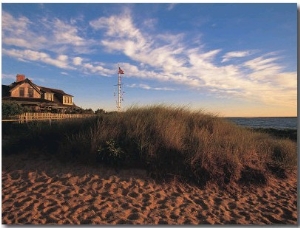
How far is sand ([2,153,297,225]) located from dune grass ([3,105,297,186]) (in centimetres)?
34

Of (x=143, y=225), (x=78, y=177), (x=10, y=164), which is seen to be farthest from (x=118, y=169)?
(x=10, y=164)

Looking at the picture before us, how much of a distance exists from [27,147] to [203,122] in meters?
5.04

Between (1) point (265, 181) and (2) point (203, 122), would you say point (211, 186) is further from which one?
(2) point (203, 122)

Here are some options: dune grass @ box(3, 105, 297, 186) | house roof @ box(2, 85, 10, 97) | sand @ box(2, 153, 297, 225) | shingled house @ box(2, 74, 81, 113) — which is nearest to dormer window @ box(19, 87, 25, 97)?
shingled house @ box(2, 74, 81, 113)

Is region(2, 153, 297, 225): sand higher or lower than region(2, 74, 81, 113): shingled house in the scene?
lower

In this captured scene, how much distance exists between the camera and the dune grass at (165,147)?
6.46 metres

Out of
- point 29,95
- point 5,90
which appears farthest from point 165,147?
point 5,90

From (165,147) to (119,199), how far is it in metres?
2.01

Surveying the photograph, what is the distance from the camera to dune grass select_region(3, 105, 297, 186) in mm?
6461

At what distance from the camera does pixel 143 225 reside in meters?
4.50

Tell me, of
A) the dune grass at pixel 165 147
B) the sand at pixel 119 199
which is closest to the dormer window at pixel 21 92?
the dune grass at pixel 165 147

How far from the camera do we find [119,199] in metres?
5.20

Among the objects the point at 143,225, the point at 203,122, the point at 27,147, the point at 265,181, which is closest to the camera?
the point at 143,225

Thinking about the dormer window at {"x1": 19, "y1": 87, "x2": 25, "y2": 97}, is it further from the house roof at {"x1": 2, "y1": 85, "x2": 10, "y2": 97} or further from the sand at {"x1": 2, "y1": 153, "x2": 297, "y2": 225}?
the sand at {"x1": 2, "y1": 153, "x2": 297, "y2": 225}
